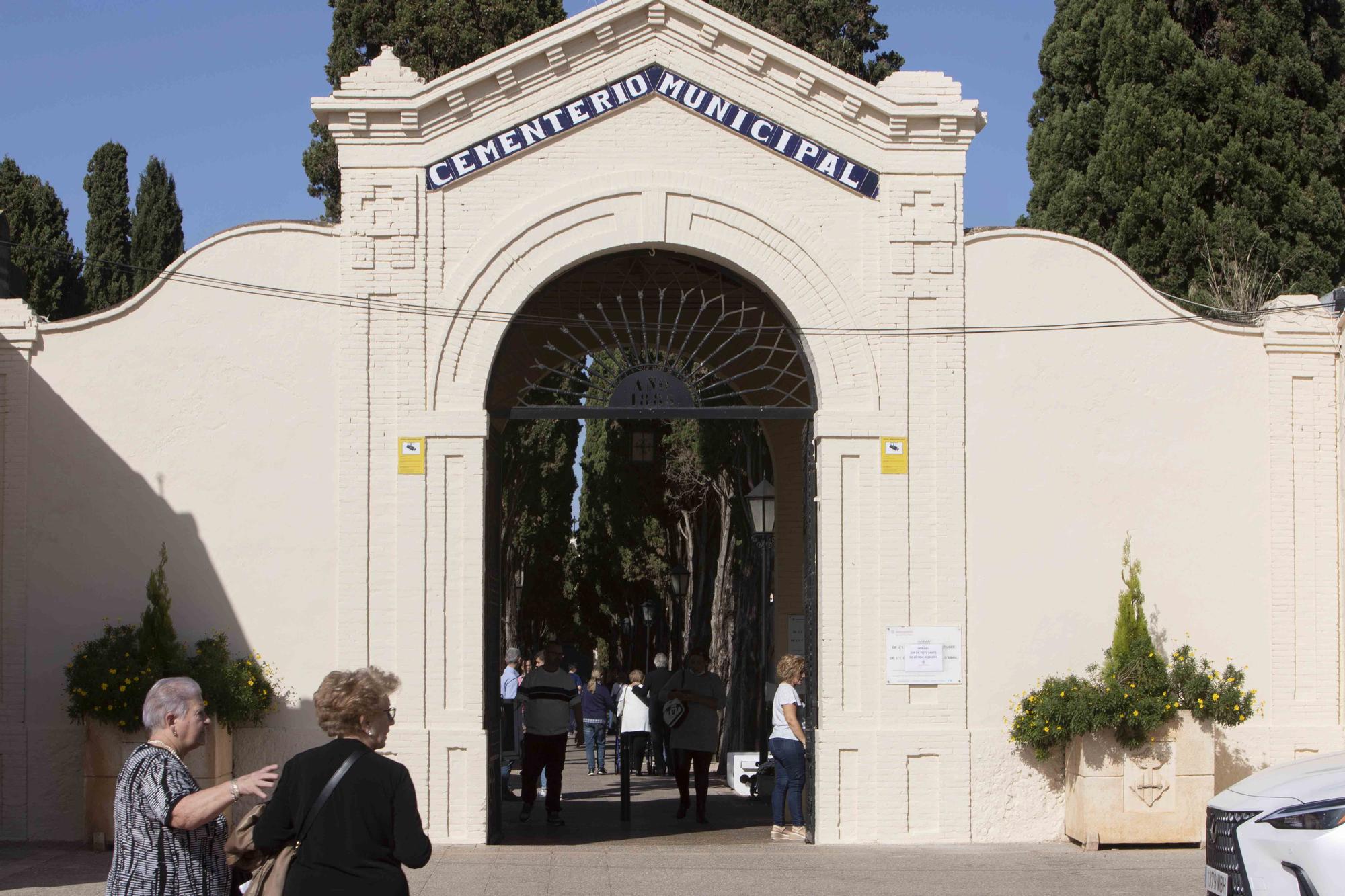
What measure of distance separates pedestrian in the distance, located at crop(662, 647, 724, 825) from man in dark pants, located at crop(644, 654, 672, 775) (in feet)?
2.27

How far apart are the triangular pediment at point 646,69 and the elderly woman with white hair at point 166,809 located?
883cm

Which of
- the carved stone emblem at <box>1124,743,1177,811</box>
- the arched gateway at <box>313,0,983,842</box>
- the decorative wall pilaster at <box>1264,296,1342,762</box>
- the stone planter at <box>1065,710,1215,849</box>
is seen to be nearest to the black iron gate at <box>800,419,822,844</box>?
the arched gateway at <box>313,0,983,842</box>

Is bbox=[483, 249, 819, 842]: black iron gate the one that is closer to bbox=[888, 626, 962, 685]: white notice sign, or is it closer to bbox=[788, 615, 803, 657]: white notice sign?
bbox=[888, 626, 962, 685]: white notice sign

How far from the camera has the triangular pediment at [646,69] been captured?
551 inches

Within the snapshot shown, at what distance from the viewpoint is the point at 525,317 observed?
564 inches

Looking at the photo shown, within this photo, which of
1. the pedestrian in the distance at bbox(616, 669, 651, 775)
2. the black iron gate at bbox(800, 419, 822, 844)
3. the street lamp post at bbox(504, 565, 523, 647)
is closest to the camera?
the black iron gate at bbox(800, 419, 822, 844)

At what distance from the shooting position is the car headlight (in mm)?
7402

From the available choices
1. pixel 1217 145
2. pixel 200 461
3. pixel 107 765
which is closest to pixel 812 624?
pixel 200 461

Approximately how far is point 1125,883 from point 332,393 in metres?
7.48

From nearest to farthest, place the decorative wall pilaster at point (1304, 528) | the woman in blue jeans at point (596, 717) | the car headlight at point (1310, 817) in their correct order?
the car headlight at point (1310, 817) → the decorative wall pilaster at point (1304, 528) → the woman in blue jeans at point (596, 717)

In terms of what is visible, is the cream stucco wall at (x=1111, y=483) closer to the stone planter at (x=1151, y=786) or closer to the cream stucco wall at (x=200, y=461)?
the stone planter at (x=1151, y=786)

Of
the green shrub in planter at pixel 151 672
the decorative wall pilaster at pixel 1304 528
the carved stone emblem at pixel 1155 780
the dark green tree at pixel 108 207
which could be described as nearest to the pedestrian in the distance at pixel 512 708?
the green shrub in planter at pixel 151 672

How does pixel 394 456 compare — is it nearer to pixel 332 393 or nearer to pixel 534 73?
pixel 332 393

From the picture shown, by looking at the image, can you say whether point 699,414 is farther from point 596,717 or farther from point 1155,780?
point 596,717
